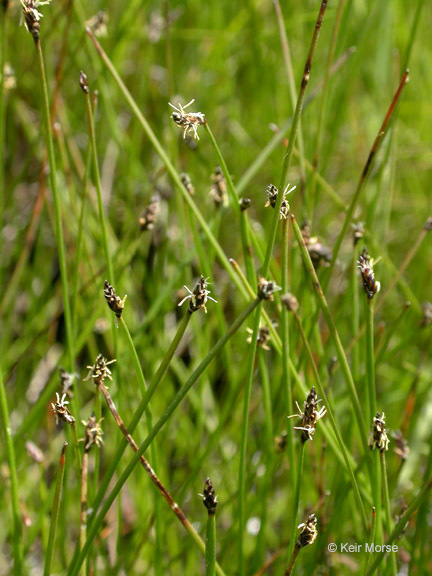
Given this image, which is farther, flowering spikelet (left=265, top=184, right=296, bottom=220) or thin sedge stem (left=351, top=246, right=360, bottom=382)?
thin sedge stem (left=351, top=246, right=360, bottom=382)

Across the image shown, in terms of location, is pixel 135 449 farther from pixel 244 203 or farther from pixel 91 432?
pixel 244 203

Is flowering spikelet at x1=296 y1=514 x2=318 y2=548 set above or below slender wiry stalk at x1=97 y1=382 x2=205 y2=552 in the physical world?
below

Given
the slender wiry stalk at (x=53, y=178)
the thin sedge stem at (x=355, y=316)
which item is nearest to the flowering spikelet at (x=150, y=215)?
the slender wiry stalk at (x=53, y=178)

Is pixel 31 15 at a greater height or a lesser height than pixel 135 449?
greater

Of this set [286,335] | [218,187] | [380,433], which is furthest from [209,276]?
[380,433]

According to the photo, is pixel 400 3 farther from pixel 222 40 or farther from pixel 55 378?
pixel 55 378

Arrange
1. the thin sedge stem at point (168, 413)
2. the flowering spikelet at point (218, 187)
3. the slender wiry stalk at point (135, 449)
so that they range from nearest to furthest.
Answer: the thin sedge stem at point (168, 413) < the slender wiry stalk at point (135, 449) < the flowering spikelet at point (218, 187)

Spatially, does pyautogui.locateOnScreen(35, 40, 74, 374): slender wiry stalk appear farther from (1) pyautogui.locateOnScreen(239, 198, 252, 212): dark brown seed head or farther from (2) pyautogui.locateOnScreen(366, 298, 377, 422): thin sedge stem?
(2) pyautogui.locateOnScreen(366, 298, 377, 422): thin sedge stem

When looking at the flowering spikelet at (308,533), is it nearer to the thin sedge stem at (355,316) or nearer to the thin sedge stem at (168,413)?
the thin sedge stem at (168,413)

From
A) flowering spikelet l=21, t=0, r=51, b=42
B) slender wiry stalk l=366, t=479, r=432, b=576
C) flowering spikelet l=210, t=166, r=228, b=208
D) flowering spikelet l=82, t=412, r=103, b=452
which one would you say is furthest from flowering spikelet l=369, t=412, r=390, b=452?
flowering spikelet l=21, t=0, r=51, b=42
